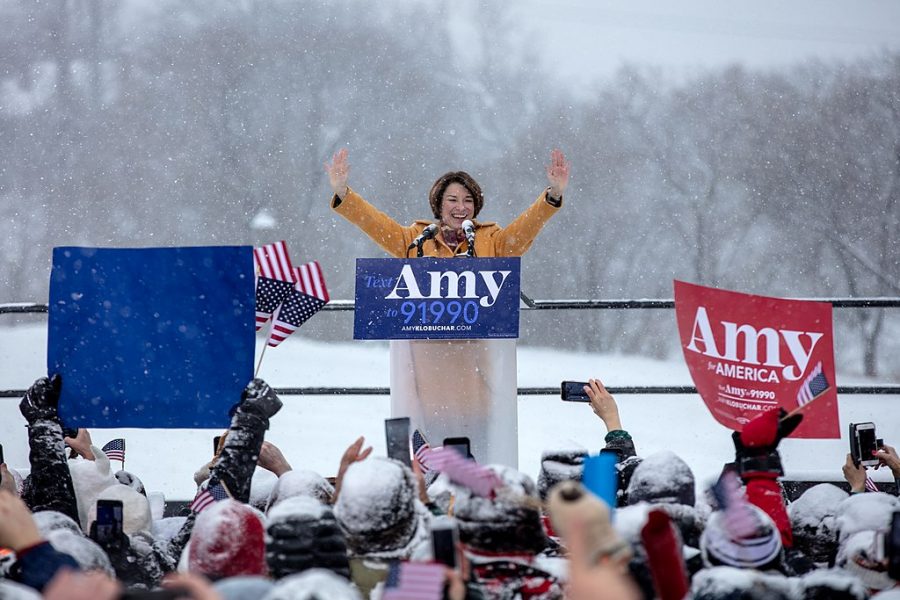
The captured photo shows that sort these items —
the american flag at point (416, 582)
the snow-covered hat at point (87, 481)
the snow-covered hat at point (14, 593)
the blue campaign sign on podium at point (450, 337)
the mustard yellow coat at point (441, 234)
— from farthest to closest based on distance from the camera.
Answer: the mustard yellow coat at point (441, 234) < the blue campaign sign on podium at point (450, 337) < the snow-covered hat at point (87, 481) < the american flag at point (416, 582) < the snow-covered hat at point (14, 593)

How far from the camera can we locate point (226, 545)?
1569 mm

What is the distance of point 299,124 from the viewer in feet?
60.7

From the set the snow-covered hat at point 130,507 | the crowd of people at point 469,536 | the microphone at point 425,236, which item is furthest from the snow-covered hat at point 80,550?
the microphone at point 425,236

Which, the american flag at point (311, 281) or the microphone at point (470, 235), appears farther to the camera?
the microphone at point (470, 235)

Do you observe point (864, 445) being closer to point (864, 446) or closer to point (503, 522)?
point (864, 446)

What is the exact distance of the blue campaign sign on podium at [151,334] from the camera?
2.54 meters

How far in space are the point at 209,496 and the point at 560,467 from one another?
722 mm

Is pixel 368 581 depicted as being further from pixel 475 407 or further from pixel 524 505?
pixel 475 407

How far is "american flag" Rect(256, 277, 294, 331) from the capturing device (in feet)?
8.93

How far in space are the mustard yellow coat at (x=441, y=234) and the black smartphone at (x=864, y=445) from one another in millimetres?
1220

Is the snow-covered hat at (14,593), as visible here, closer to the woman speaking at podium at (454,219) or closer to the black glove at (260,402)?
the black glove at (260,402)

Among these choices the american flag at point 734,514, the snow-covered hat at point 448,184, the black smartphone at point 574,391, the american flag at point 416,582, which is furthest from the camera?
the snow-covered hat at point 448,184

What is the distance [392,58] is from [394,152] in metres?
2.18

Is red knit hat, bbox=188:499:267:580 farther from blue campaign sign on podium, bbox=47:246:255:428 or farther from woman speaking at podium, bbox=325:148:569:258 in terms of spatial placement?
woman speaking at podium, bbox=325:148:569:258
